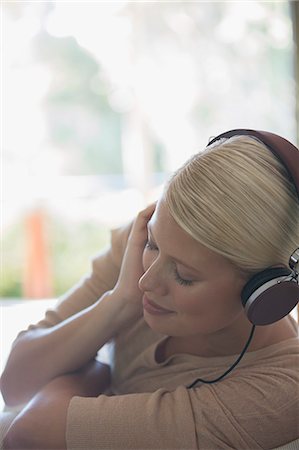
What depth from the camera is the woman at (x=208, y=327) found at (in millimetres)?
802

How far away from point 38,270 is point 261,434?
119 inches

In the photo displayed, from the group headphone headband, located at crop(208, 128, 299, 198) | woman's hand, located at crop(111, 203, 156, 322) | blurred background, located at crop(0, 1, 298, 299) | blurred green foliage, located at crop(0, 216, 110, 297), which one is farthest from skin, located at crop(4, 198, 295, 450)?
blurred green foliage, located at crop(0, 216, 110, 297)

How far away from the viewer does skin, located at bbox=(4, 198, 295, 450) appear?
83 cm

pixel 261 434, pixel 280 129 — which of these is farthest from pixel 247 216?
pixel 280 129

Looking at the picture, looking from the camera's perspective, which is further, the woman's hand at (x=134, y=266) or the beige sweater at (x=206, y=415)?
the woman's hand at (x=134, y=266)

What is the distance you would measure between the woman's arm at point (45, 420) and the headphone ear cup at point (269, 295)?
0.95 feet

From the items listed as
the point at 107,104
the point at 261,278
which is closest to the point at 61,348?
the point at 261,278

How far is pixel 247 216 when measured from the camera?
0.79m

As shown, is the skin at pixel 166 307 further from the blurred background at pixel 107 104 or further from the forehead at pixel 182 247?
the blurred background at pixel 107 104

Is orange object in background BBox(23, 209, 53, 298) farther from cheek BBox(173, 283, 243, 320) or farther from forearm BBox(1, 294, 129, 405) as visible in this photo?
cheek BBox(173, 283, 243, 320)

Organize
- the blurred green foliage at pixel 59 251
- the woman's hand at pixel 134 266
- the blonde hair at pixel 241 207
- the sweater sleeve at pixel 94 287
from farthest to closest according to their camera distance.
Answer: the blurred green foliage at pixel 59 251 → the sweater sleeve at pixel 94 287 → the woman's hand at pixel 134 266 → the blonde hair at pixel 241 207

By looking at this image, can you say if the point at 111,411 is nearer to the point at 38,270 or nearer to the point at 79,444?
the point at 79,444

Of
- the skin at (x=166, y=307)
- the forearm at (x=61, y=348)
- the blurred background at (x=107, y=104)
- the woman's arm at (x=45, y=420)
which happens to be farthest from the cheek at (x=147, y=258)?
the blurred background at (x=107, y=104)

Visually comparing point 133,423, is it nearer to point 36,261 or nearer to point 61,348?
point 61,348
